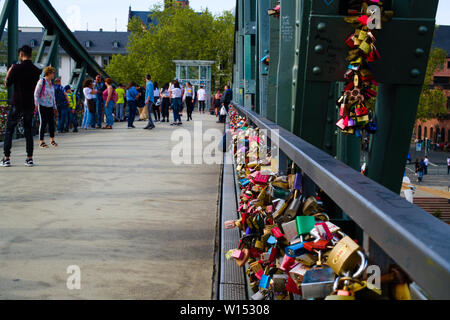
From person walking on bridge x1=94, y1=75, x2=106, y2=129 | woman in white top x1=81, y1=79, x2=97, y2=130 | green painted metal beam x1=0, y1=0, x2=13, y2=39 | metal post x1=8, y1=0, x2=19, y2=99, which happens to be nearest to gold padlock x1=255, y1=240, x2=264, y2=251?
green painted metal beam x1=0, y1=0, x2=13, y2=39

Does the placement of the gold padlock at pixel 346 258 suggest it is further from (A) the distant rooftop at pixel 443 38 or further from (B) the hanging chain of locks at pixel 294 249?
(A) the distant rooftop at pixel 443 38

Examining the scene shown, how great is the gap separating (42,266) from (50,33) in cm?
1724

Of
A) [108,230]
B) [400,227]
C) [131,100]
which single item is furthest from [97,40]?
[400,227]

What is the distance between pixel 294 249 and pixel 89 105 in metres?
18.4

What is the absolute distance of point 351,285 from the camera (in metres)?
1.55

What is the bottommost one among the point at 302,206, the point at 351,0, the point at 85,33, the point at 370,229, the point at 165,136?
the point at 165,136

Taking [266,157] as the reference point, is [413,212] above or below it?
above

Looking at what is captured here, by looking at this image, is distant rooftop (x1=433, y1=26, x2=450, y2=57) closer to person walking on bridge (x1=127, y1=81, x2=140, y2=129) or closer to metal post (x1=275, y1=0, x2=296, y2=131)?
person walking on bridge (x1=127, y1=81, x2=140, y2=129)

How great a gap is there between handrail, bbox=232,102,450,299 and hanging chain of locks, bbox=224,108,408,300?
0.53 feet

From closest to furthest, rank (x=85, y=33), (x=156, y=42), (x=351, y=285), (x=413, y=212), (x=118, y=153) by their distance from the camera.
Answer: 1. (x=413, y=212)
2. (x=351, y=285)
3. (x=118, y=153)
4. (x=156, y=42)
5. (x=85, y=33)

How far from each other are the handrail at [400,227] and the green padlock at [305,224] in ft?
1.05

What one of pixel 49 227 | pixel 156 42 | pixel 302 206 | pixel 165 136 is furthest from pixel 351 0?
pixel 156 42

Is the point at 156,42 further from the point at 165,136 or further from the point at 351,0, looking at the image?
the point at 351,0

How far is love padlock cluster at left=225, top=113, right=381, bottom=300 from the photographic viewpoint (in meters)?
1.63
